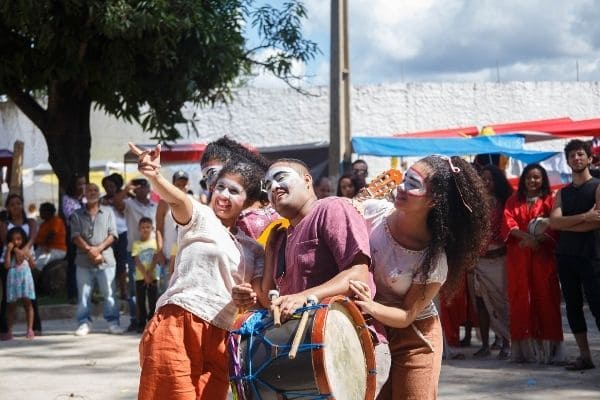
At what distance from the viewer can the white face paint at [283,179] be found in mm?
4895

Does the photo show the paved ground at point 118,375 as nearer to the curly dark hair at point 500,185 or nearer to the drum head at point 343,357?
the curly dark hair at point 500,185

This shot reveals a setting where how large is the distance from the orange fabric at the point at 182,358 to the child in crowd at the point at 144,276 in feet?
25.6

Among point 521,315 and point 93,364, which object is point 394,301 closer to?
point 521,315

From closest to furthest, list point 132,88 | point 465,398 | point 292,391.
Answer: point 292,391
point 465,398
point 132,88

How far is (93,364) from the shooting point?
34.6 ft

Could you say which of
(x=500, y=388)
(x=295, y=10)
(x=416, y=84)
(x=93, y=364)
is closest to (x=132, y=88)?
(x=295, y=10)

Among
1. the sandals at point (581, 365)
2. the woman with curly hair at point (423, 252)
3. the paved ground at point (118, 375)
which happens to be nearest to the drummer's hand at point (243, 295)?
the woman with curly hair at point (423, 252)

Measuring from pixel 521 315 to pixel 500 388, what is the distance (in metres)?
1.46

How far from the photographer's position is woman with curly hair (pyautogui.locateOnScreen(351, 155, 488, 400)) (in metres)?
4.84

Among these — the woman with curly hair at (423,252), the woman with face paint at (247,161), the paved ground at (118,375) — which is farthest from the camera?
the paved ground at (118,375)

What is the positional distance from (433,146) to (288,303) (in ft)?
37.5

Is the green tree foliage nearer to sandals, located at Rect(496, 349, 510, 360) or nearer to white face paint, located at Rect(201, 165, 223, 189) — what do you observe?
sandals, located at Rect(496, 349, 510, 360)

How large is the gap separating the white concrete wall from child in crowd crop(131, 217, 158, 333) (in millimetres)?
16046

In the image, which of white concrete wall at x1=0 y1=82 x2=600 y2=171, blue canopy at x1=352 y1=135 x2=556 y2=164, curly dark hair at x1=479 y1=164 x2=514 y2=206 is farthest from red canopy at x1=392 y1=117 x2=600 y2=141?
white concrete wall at x1=0 y1=82 x2=600 y2=171
